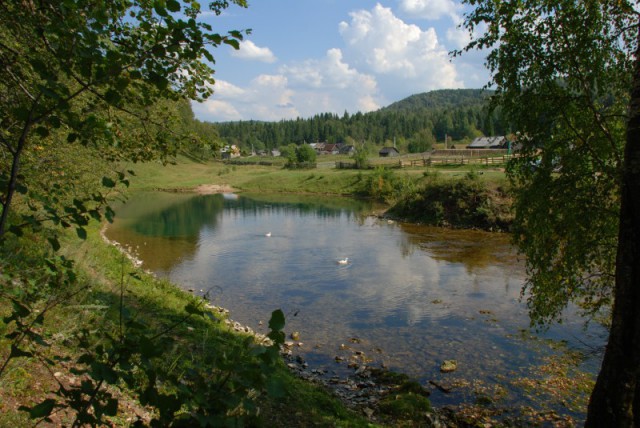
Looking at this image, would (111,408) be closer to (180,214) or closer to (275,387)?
(275,387)

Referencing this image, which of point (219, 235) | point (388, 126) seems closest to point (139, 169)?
point (219, 235)

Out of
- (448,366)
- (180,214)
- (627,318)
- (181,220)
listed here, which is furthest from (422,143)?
(627,318)

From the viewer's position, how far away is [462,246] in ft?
103

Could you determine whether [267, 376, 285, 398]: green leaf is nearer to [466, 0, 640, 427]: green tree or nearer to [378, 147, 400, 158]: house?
[466, 0, 640, 427]: green tree

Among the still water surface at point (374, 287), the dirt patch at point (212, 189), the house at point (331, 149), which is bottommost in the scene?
the still water surface at point (374, 287)

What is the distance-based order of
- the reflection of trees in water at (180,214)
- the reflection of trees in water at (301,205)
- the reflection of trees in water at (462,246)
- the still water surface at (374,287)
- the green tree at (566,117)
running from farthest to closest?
the reflection of trees in water at (301,205)
the reflection of trees in water at (180,214)
the reflection of trees in water at (462,246)
the still water surface at (374,287)
the green tree at (566,117)

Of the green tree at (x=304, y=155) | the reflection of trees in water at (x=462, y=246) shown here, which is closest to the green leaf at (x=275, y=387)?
the reflection of trees in water at (x=462, y=246)

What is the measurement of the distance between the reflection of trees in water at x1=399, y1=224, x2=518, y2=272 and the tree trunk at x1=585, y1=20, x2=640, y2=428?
1711 cm

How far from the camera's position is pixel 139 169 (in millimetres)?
88000

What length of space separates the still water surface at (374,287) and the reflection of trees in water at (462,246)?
0.07 m

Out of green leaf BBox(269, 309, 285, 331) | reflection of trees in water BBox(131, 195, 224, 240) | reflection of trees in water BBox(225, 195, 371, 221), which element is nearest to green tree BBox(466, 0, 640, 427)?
green leaf BBox(269, 309, 285, 331)

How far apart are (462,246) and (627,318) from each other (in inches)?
976

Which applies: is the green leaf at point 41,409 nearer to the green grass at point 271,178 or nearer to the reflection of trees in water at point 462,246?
the reflection of trees in water at point 462,246

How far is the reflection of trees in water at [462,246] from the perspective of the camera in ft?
89.0
